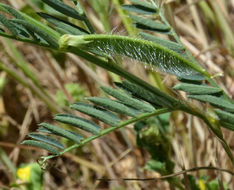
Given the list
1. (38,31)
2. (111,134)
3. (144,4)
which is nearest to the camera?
(38,31)

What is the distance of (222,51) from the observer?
4.81ft

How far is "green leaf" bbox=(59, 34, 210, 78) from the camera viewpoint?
19.8 inches

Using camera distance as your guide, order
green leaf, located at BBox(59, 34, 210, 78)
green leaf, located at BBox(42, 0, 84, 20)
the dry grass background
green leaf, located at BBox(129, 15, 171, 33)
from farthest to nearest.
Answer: the dry grass background, green leaf, located at BBox(129, 15, 171, 33), green leaf, located at BBox(42, 0, 84, 20), green leaf, located at BBox(59, 34, 210, 78)

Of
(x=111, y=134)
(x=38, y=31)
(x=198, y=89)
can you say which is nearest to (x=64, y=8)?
(x=38, y=31)

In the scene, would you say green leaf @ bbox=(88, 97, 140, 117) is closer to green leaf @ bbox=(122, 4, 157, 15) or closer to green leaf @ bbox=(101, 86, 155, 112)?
green leaf @ bbox=(101, 86, 155, 112)

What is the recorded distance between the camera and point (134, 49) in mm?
541

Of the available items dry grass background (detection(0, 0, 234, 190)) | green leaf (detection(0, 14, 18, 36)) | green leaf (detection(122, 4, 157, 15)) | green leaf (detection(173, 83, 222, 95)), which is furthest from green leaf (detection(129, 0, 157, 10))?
dry grass background (detection(0, 0, 234, 190))

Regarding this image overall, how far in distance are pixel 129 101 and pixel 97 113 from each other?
0.06m

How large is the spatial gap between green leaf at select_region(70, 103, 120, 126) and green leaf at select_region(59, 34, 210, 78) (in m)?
0.14

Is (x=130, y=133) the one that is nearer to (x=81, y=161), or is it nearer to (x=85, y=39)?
(x=81, y=161)

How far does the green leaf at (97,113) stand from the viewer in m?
0.68

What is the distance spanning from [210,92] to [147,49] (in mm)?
205

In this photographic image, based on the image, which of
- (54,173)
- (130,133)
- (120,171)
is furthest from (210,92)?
(54,173)

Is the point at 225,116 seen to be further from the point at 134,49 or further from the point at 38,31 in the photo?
the point at 38,31
